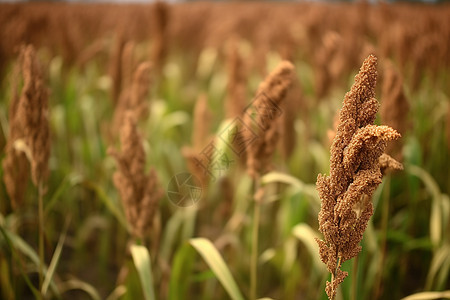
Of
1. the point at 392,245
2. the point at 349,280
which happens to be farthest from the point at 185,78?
the point at 349,280

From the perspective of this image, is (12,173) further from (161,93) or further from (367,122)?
(161,93)

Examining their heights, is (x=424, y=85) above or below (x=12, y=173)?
above

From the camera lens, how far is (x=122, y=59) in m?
2.53

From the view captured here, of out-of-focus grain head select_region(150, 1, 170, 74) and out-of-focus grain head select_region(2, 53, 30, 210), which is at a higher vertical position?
out-of-focus grain head select_region(150, 1, 170, 74)

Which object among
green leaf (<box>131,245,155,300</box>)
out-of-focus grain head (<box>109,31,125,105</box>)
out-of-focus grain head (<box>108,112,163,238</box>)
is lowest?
green leaf (<box>131,245,155,300</box>)

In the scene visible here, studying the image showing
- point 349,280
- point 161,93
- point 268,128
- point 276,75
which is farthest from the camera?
point 161,93

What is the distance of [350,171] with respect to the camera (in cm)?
88

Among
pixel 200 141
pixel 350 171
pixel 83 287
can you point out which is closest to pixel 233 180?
pixel 200 141

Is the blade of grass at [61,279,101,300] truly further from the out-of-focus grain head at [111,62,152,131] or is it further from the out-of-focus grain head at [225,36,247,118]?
the out-of-focus grain head at [225,36,247,118]

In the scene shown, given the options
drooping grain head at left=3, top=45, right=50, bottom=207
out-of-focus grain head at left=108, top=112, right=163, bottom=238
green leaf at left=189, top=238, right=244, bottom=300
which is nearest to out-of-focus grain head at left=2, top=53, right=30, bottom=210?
drooping grain head at left=3, top=45, right=50, bottom=207

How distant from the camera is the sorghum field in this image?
1.33 metres

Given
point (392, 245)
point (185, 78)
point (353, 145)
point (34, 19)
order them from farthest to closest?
1. point (185, 78)
2. point (34, 19)
3. point (392, 245)
4. point (353, 145)

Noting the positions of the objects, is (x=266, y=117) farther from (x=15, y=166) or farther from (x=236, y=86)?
(x=15, y=166)

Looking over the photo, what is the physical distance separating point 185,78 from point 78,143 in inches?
141
